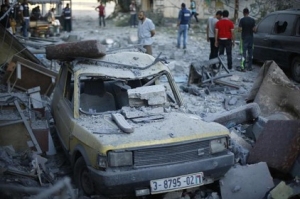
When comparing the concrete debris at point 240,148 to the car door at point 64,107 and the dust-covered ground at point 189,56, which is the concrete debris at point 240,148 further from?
the car door at point 64,107

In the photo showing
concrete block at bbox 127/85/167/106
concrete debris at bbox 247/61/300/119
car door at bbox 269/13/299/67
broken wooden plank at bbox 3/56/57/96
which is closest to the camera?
concrete block at bbox 127/85/167/106

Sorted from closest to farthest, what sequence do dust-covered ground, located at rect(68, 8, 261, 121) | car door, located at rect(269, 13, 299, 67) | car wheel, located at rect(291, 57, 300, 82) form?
dust-covered ground, located at rect(68, 8, 261, 121) < car wheel, located at rect(291, 57, 300, 82) < car door, located at rect(269, 13, 299, 67)

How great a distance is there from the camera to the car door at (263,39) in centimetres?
1262

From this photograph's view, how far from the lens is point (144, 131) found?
4.92m

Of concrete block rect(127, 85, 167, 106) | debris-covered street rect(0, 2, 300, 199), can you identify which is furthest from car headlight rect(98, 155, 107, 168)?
concrete block rect(127, 85, 167, 106)

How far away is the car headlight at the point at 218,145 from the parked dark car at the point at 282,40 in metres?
7.06

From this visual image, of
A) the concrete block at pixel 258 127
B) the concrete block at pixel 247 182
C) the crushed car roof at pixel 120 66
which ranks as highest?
the crushed car roof at pixel 120 66

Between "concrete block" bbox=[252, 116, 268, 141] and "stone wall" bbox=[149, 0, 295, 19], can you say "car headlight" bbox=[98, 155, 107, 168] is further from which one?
"stone wall" bbox=[149, 0, 295, 19]

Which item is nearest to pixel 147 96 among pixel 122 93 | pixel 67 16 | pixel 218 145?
pixel 122 93

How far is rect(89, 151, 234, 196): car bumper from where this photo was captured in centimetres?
456

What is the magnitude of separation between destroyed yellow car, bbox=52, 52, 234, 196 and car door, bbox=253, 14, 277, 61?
710 centimetres

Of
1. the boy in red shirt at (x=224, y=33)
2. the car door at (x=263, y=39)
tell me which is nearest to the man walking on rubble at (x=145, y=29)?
the boy in red shirt at (x=224, y=33)

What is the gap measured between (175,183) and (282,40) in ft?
27.0

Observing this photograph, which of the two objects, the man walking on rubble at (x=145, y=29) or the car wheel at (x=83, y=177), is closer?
the car wheel at (x=83, y=177)
